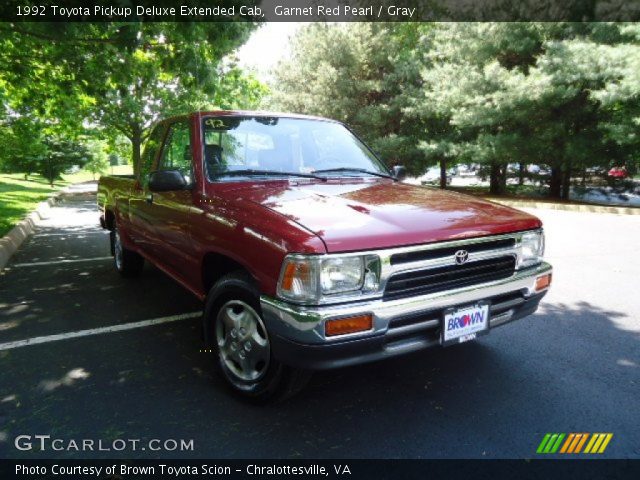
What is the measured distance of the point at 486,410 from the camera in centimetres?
279

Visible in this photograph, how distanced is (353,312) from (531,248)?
153cm

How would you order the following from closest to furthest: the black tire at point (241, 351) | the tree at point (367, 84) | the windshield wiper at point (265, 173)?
1. the black tire at point (241, 351)
2. the windshield wiper at point (265, 173)
3. the tree at point (367, 84)

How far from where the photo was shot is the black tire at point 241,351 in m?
2.66

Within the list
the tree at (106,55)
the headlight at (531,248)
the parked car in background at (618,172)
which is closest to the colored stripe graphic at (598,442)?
the headlight at (531,248)

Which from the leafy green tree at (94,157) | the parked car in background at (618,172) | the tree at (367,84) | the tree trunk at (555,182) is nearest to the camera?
the parked car in background at (618,172)

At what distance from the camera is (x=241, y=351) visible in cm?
292

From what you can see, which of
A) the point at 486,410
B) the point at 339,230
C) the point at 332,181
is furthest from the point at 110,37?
the point at 486,410

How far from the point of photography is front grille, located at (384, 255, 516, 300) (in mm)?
2467

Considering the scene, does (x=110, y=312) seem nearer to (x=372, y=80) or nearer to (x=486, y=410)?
(x=486, y=410)

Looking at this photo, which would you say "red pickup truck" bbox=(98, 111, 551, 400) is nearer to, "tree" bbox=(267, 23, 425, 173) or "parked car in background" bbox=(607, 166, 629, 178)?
"parked car in background" bbox=(607, 166, 629, 178)

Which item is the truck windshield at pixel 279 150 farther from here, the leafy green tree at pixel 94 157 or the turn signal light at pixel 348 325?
the leafy green tree at pixel 94 157

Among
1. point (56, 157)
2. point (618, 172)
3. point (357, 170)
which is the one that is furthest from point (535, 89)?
point (56, 157)

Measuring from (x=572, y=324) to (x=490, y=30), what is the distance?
1601cm

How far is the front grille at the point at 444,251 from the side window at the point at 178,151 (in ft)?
5.99
